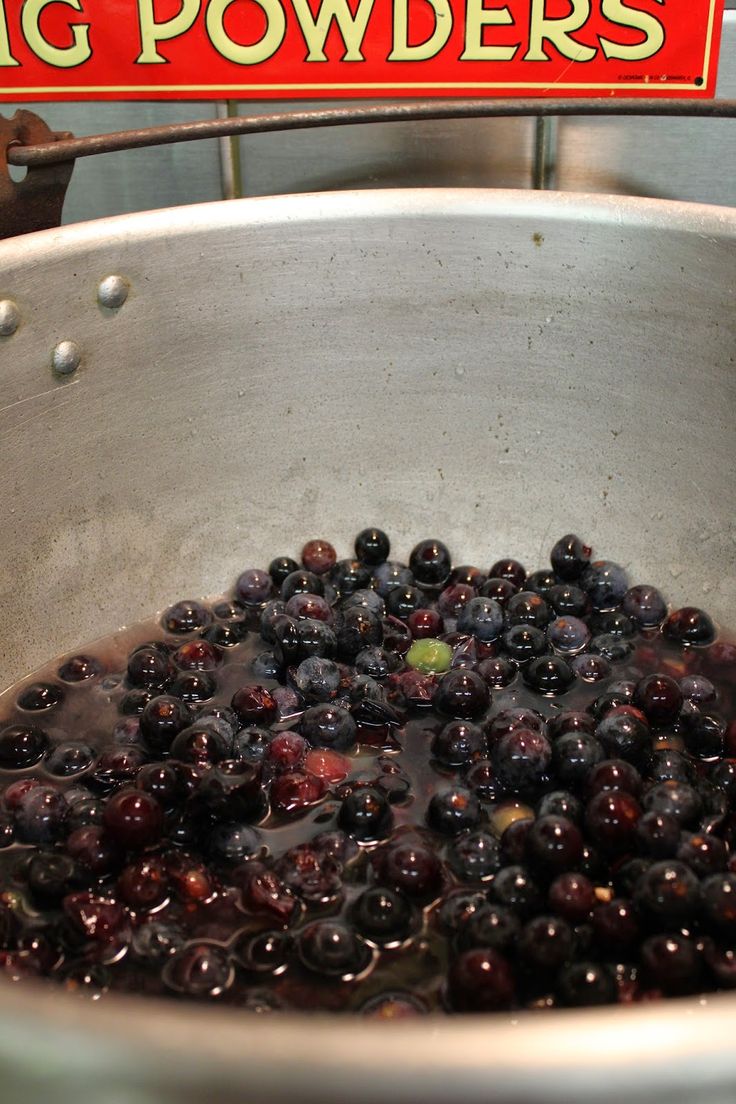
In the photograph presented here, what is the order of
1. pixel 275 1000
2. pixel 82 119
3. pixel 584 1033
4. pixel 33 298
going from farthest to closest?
1. pixel 82 119
2. pixel 33 298
3. pixel 275 1000
4. pixel 584 1033

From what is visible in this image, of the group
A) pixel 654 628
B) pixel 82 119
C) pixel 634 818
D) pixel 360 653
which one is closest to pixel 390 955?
pixel 634 818

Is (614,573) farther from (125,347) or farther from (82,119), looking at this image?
(82,119)

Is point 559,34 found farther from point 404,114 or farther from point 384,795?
point 384,795

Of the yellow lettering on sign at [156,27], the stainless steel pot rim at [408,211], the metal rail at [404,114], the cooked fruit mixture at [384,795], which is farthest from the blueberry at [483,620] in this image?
the yellow lettering on sign at [156,27]

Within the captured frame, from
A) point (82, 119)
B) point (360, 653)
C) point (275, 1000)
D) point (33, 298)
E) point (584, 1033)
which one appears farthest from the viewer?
point (82, 119)

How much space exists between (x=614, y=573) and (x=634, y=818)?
420 millimetres

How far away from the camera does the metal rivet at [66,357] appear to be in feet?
3.56

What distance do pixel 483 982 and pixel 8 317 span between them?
0.72 m

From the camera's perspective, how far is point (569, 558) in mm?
1242

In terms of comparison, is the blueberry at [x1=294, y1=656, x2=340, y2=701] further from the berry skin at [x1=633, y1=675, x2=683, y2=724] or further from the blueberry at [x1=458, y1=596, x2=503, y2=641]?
the berry skin at [x1=633, y1=675, x2=683, y2=724]

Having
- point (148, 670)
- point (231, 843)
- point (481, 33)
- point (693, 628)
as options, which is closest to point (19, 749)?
point (148, 670)

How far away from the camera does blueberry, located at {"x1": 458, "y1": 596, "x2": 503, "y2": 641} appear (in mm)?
1170

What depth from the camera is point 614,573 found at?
1.23 metres

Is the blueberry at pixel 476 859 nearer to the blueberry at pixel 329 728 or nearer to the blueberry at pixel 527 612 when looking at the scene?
the blueberry at pixel 329 728
